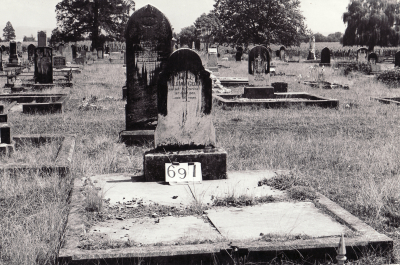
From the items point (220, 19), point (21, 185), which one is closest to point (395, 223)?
point (21, 185)

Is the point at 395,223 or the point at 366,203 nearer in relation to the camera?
the point at 395,223

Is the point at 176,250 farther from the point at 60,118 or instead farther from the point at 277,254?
the point at 60,118

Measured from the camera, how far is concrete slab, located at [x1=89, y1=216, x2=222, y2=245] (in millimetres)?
4168

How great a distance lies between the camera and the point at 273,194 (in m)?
5.55

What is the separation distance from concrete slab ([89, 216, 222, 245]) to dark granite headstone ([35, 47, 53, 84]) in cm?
1354

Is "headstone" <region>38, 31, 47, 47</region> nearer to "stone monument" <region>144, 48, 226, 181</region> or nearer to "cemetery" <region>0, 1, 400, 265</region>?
"cemetery" <region>0, 1, 400, 265</region>

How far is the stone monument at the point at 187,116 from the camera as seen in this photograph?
6.21 meters

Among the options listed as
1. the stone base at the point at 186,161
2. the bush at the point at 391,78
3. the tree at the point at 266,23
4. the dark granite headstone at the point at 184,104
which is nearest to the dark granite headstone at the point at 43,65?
the dark granite headstone at the point at 184,104

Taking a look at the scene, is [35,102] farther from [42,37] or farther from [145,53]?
[42,37]

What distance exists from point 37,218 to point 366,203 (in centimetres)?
317

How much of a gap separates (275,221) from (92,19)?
53568 mm

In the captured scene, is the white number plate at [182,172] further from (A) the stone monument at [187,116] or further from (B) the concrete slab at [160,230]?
(B) the concrete slab at [160,230]

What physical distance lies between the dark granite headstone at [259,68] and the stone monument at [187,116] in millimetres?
10573

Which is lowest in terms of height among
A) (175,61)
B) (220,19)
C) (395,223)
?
(395,223)
